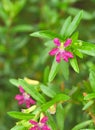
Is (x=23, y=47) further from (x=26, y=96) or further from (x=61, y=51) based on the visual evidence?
(x=61, y=51)

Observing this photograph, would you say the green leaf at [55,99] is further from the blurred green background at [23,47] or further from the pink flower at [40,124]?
the blurred green background at [23,47]

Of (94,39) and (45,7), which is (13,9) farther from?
(94,39)

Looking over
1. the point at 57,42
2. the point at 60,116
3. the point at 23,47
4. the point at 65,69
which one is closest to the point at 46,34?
the point at 57,42

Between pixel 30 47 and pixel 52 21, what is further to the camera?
pixel 30 47

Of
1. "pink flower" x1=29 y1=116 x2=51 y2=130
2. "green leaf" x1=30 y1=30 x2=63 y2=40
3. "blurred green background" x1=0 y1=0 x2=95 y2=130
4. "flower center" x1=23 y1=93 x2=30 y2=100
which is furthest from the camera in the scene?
"blurred green background" x1=0 y1=0 x2=95 y2=130

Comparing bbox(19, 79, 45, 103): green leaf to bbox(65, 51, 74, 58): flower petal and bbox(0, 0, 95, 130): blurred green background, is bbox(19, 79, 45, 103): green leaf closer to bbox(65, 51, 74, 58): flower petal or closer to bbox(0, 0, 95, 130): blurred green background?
bbox(65, 51, 74, 58): flower petal

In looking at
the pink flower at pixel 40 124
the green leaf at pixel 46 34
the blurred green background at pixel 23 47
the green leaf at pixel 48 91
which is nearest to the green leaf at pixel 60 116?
the green leaf at pixel 48 91

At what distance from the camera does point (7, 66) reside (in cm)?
209

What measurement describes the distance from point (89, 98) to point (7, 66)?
862mm

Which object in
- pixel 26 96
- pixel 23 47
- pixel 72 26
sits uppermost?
pixel 23 47

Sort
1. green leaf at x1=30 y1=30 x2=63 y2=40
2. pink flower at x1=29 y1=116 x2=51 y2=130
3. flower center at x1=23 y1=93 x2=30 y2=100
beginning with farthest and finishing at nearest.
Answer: flower center at x1=23 y1=93 x2=30 y2=100 < green leaf at x1=30 y1=30 x2=63 y2=40 < pink flower at x1=29 y1=116 x2=51 y2=130

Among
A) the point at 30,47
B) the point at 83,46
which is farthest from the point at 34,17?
the point at 83,46

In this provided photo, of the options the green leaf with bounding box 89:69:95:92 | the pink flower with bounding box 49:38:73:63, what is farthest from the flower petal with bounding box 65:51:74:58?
the green leaf with bounding box 89:69:95:92

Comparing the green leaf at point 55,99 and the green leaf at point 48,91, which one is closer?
the green leaf at point 55,99
